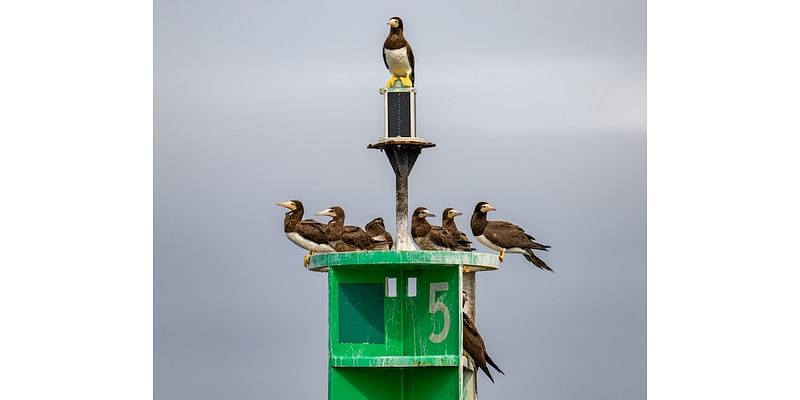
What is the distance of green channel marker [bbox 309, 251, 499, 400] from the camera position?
123ft

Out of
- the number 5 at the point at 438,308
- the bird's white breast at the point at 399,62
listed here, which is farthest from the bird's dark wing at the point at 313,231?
the number 5 at the point at 438,308

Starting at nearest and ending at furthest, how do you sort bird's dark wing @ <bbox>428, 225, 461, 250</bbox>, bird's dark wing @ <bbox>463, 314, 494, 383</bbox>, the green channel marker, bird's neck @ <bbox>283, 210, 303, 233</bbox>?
the green channel marker → bird's dark wing @ <bbox>463, 314, 494, 383</bbox> → bird's dark wing @ <bbox>428, 225, 461, 250</bbox> → bird's neck @ <bbox>283, 210, 303, 233</bbox>

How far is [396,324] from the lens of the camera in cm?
3828

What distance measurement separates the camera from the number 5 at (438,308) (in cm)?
3766

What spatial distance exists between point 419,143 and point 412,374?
3.92m

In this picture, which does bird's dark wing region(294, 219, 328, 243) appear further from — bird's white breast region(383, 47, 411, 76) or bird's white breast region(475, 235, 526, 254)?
bird's white breast region(383, 47, 411, 76)

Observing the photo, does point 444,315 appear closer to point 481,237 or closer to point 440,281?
point 440,281

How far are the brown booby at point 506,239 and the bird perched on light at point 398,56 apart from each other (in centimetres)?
361

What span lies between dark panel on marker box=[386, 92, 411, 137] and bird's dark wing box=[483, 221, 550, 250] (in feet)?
12.5

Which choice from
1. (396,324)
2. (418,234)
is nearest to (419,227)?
(418,234)

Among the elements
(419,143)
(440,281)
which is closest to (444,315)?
(440,281)

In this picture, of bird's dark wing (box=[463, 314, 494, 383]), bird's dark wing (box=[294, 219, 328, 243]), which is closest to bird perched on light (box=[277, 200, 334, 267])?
bird's dark wing (box=[294, 219, 328, 243])

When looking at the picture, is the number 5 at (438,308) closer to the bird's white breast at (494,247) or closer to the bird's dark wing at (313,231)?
the bird's dark wing at (313,231)

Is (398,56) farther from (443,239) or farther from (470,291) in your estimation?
(470,291)
